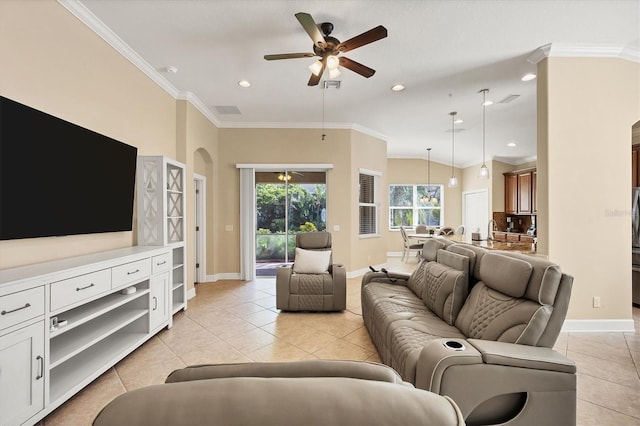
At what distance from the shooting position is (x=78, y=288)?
2021 millimetres

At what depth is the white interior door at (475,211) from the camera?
26.5 feet

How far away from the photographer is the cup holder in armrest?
147 cm

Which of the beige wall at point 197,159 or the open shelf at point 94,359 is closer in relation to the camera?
the open shelf at point 94,359

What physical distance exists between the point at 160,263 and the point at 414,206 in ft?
25.6

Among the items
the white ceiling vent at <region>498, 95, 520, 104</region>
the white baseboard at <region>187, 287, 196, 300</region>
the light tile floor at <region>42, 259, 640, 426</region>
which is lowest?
the light tile floor at <region>42, 259, 640, 426</region>

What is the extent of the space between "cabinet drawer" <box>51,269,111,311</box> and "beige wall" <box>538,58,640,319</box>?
437cm

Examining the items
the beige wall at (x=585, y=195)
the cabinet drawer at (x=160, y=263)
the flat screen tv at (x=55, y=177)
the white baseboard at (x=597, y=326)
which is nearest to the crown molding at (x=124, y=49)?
the flat screen tv at (x=55, y=177)

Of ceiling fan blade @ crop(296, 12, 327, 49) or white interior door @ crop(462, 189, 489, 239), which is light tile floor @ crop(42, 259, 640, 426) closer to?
ceiling fan blade @ crop(296, 12, 327, 49)

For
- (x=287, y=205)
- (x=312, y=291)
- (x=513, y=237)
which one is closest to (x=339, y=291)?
→ (x=312, y=291)

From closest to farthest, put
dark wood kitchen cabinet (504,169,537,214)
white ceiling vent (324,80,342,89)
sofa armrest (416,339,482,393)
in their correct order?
sofa armrest (416,339,482,393) < white ceiling vent (324,80,342,89) < dark wood kitchen cabinet (504,169,537,214)

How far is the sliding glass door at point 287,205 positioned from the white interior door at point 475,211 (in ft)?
16.3

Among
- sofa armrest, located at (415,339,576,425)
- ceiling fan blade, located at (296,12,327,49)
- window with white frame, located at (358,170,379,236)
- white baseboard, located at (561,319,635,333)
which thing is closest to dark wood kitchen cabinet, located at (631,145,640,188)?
white baseboard, located at (561,319,635,333)

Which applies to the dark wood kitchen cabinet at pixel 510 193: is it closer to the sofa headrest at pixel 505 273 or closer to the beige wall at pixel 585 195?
the beige wall at pixel 585 195

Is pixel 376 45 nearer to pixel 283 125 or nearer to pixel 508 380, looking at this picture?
pixel 283 125
